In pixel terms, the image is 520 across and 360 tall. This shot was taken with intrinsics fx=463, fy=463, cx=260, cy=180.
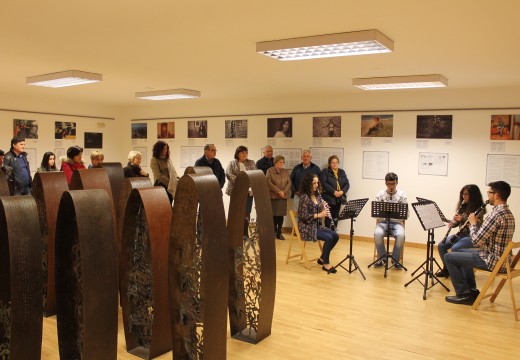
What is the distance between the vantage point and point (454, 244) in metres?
6.12

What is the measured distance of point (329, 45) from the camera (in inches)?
173

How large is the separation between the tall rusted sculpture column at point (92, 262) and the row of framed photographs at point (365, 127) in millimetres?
6535

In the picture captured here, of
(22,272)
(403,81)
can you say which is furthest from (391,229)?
(22,272)

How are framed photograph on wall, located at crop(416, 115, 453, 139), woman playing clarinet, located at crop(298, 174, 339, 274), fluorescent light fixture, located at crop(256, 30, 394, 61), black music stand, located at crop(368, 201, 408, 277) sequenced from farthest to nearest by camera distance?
framed photograph on wall, located at crop(416, 115, 453, 139) < woman playing clarinet, located at crop(298, 174, 339, 274) < black music stand, located at crop(368, 201, 408, 277) < fluorescent light fixture, located at crop(256, 30, 394, 61)

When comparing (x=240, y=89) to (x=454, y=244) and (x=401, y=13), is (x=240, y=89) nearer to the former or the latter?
(x=454, y=244)

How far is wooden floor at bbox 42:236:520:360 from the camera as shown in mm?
4047

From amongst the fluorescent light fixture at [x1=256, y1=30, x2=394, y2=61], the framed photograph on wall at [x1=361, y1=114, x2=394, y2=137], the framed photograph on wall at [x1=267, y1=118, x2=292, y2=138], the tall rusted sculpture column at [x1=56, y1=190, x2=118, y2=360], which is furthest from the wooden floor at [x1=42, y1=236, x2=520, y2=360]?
the framed photograph on wall at [x1=267, y1=118, x2=292, y2=138]

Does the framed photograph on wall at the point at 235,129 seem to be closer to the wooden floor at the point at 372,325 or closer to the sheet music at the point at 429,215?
the wooden floor at the point at 372,325

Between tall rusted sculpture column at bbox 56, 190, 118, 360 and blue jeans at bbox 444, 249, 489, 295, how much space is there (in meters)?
3.98

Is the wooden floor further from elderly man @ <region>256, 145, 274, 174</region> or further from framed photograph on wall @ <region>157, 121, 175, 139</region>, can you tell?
framed photograph on wall @ <region>157, 121, 175, 139</region>

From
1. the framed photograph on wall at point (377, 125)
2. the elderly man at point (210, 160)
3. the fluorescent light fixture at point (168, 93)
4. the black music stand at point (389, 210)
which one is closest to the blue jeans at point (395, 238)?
the black music stand at point (389, 210)

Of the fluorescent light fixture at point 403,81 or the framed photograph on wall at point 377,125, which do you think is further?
the framed photograph on wall at point 377,125

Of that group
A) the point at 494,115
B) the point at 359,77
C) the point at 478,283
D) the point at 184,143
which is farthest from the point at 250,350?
the point at 184,143

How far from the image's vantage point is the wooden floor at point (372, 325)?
4.05m
